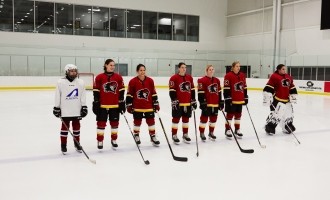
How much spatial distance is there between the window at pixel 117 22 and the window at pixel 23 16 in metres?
4.21

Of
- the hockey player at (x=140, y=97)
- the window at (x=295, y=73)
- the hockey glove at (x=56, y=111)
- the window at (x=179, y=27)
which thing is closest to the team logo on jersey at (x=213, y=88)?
the hockey player at (x=140, y=97)

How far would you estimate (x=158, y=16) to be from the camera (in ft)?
69.7

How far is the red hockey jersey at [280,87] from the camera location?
18.9 feet

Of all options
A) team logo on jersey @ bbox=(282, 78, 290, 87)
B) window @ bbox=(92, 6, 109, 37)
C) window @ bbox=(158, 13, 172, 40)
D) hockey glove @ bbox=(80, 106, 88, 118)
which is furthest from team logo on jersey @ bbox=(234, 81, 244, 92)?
window @ bbox=(158, 13, 172, 40)

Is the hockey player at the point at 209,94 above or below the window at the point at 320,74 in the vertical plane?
below

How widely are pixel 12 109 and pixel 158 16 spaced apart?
13685mm

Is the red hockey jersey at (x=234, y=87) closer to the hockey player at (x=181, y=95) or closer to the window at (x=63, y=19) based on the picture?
the hockey player at (x=181, y=95)

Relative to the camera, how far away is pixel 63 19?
18875 millimetres

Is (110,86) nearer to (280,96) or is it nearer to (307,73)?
(280,96)

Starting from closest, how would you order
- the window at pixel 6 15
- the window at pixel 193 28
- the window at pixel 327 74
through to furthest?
the window at pixel 327 74
the window at pixel 6 15
the window at pixel 193 28

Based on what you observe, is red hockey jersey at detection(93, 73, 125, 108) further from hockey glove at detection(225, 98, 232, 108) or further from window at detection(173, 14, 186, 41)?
window at detection(173, 14, 186, 41)

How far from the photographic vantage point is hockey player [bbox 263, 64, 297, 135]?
577 cm

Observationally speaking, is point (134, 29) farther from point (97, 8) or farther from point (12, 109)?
point (12, 109)

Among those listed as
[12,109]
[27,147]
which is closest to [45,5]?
[12,109]
